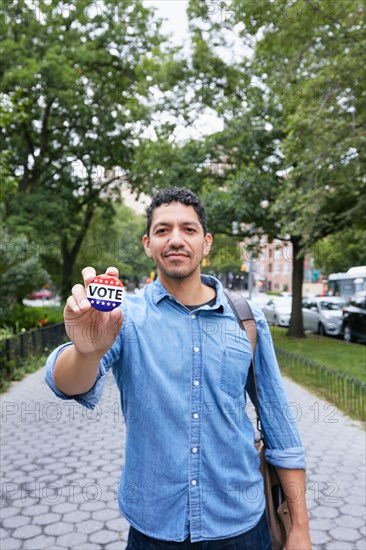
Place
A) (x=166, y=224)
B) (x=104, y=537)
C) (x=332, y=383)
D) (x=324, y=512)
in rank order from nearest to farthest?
(x=166, y=224) → (x=104, y=537) → (x=324, y=512) → (x=332, y=383)

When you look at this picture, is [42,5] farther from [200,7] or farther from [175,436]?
[175,436]

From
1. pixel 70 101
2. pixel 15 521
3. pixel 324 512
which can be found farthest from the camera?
pixel 70 101

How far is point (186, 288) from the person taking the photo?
209 cm

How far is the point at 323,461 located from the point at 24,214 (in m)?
17.1

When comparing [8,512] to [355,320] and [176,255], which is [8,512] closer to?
[176,255]

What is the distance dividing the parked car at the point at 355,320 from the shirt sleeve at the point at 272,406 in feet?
56.1

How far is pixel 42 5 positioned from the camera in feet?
66.3

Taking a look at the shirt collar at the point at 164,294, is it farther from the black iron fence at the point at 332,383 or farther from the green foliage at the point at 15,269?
the green foliage at the point at 15,269

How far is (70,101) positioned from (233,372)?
71.3 feet

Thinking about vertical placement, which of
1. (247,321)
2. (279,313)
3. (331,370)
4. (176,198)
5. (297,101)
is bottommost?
(331,370)

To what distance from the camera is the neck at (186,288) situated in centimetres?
208

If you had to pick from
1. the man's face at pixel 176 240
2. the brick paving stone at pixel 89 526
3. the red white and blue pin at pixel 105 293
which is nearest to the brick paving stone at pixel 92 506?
the brick paving stone at pixel 89 526

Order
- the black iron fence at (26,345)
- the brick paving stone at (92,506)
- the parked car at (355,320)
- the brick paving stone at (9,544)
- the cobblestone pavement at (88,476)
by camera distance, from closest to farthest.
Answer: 1. the brick paving stone at (9,544)
2. the cobblestone pavement at (88,476)
3. the brick paving stone at (92,506)
4. the black iron fence at (26,345)
5. the parked car at (355,320)

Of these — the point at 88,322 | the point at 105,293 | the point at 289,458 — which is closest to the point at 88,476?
the point at 289,458
